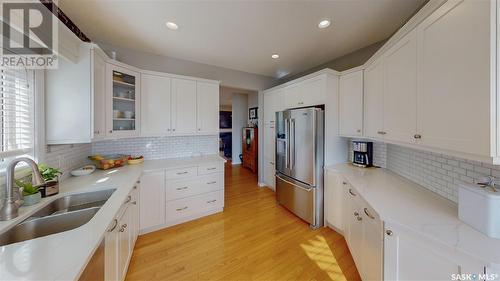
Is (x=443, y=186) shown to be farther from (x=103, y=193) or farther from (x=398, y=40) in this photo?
(x=103, y=193)

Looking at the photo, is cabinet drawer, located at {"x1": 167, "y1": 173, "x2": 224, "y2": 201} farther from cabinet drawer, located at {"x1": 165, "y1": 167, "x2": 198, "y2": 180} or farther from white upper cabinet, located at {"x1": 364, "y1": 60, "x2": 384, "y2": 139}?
white upper cabinet, located at {"x1": 364, "y1": 60, "x2": 384, "y2": 139}

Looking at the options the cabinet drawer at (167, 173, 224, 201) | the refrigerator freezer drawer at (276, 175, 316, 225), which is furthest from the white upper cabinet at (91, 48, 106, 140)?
the refrigerator freezer drawer at (276, 175, 316, 225)

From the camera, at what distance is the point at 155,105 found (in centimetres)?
254

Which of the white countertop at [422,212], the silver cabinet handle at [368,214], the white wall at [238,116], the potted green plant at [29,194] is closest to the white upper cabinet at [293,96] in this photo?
the white countertop at [422,212]

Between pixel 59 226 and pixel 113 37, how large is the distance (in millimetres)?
2283

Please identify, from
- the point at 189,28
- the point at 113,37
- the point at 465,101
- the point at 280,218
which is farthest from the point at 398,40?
the point at 113,37

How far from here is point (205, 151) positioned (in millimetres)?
3225

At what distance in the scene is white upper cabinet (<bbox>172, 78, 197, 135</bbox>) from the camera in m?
2.67

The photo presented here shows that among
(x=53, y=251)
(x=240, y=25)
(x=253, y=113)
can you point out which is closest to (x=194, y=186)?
(x=53, y=251)

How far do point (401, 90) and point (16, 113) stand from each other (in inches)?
119

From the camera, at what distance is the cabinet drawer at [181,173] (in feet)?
7.75

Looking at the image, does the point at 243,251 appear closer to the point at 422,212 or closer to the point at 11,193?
the point at 422,212

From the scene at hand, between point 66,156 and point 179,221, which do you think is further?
point 179,221

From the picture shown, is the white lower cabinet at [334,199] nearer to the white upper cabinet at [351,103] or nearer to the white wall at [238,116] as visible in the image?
the white upper cabinet at [351,103]
